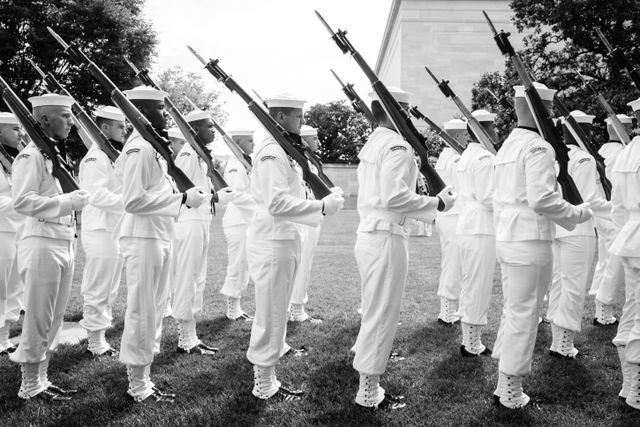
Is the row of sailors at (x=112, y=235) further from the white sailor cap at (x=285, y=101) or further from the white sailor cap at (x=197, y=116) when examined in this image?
the white sailor cap at (x=197, y=116)

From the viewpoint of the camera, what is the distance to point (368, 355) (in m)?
5.02

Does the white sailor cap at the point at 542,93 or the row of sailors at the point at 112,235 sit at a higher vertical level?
the white sailor cap at the point at 542,93

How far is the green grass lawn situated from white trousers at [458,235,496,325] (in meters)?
0.56

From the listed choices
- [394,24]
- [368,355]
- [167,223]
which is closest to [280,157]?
[167,223]

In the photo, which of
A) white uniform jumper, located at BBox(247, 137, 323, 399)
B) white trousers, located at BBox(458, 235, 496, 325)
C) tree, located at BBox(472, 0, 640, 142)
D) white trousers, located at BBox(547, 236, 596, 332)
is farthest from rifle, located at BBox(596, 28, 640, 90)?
tree, located at BBox(472, 0, 640, 142)

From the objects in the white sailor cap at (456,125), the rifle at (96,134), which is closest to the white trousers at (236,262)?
the rifle at (96,134)

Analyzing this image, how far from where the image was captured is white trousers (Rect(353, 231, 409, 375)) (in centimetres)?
504

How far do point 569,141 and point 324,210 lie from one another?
4022 mm

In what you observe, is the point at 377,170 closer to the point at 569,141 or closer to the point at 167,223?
the point at 167,223

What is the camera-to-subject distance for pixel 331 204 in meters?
5.22

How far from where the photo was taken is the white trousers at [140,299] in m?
5.08

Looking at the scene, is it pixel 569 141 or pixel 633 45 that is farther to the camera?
pixel 633 45

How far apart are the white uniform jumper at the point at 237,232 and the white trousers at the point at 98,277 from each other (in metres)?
2.02

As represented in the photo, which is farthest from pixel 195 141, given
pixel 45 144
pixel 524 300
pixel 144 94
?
pixel 524 300
